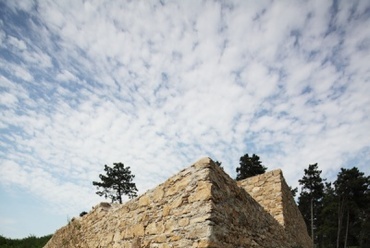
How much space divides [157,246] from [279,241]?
148 inches

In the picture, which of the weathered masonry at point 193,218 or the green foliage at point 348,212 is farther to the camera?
the green foliage at point 348,212

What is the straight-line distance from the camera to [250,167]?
28625 mm

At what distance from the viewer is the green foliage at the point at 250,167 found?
93.3ft

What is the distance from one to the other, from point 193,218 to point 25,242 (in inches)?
772

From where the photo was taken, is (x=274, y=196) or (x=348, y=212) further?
(x=348, y=212)

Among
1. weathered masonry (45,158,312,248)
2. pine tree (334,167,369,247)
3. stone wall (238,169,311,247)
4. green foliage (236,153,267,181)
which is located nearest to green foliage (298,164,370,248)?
pine tree (334,167,369,247)

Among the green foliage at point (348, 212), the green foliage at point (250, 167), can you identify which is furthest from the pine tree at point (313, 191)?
the green foliage at point (250, 167)

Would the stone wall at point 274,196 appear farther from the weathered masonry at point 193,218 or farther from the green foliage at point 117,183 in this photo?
the green foliage at point 117,183

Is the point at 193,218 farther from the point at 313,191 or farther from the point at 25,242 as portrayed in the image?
the point at 313,191

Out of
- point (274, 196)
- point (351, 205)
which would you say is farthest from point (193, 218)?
point (351, 205)

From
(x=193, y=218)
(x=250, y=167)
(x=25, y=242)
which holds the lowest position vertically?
(x=193, y=218)

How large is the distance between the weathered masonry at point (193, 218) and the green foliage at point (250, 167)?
72.3ft

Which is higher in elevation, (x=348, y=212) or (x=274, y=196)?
(x=348, y=212)

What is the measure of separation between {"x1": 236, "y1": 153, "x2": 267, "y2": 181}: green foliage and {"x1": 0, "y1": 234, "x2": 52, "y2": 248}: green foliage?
64.6ft
